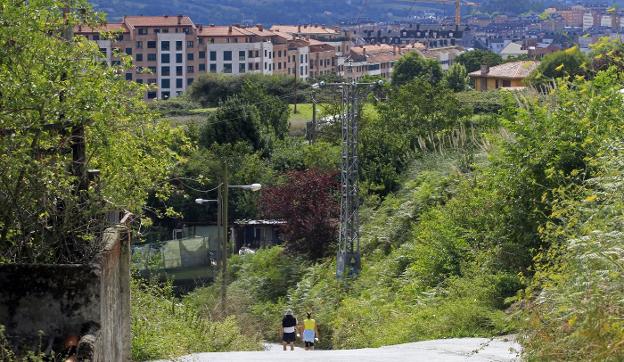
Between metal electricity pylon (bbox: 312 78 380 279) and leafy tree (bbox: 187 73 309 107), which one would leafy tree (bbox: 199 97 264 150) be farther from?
leafy tree (bbox: 187 73 309 107)

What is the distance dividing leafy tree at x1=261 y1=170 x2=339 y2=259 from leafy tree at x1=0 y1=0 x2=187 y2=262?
22912mm

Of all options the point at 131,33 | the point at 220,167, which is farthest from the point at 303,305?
the point at 131,33

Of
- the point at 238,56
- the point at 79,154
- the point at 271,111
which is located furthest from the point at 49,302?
the point at 238,56

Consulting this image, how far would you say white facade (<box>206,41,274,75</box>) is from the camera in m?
176

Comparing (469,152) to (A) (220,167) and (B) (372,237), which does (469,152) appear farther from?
(A) (220,167)

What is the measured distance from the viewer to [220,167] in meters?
52.6

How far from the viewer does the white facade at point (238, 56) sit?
577ft

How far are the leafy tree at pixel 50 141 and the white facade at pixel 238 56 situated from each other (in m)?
161

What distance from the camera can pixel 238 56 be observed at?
177m

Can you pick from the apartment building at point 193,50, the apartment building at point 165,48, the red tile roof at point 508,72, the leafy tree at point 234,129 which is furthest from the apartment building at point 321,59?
the leafy tree at point 234,129

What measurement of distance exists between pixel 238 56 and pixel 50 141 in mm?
164280

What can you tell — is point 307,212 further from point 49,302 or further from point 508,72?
point 508,72

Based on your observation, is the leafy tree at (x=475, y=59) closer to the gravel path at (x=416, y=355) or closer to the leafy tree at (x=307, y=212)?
the leafy tree at (x=307, y=212)

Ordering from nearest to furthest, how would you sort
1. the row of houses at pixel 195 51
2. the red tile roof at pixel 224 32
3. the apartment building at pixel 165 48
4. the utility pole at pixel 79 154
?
the utility pole at pixel 79 154, the apartment building at pixel 165 48, the row of houses at pixel 195 51, the red tile roof at pixel 224 32
